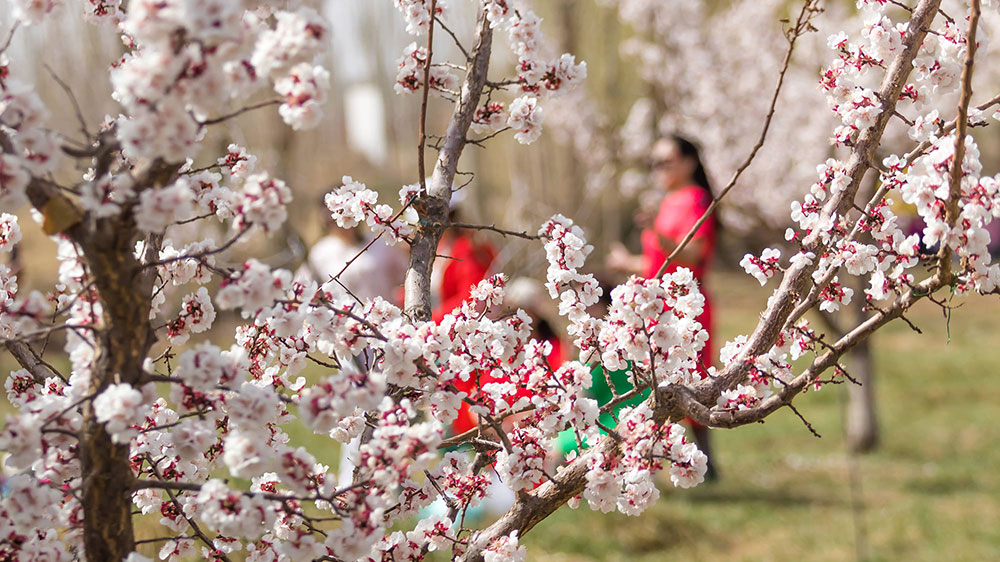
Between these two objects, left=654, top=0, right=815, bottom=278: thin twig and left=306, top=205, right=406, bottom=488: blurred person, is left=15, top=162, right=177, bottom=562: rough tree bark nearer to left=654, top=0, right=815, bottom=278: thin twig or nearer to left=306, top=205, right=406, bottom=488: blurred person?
left=654, top=0, right=815, bottom=278: thin twig

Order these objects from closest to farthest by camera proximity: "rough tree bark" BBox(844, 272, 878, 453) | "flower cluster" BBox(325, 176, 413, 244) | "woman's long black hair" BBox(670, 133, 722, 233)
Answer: "flower cluster" BBox(325, 176, 413, 244) → "woman's long black hair" BBox(670, 133, 722, 233) → "rough tree bark" BBox(844, 272, 878, 453)

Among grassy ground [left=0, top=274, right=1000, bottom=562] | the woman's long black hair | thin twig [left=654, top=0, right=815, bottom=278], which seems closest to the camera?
thin twig [left=654, top=0, right=815, bottom=278]

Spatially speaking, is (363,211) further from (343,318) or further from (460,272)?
(460,272)

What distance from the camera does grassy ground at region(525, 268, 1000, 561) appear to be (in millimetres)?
5152

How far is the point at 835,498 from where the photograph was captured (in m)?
6.28

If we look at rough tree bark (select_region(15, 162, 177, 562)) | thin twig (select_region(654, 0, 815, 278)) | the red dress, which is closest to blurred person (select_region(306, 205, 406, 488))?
the red dress

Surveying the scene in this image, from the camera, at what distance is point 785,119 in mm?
9195

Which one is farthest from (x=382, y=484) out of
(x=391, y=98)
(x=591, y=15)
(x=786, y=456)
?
(x=391, y=98)

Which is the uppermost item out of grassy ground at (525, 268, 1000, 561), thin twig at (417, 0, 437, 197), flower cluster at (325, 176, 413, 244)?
grassy ground at (525, 268, 1000, 561)

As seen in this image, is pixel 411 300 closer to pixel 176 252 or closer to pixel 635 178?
pixel 176 252

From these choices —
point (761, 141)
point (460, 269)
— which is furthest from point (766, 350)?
point (460, 269)

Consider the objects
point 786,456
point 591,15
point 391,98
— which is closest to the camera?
point 786,456

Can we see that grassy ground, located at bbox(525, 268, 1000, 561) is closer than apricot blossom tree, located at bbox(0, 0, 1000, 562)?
No

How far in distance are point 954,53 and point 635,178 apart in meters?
10.0
